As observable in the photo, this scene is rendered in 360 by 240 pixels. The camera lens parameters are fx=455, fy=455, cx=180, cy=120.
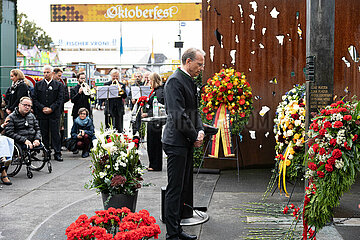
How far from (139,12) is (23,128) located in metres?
13.7

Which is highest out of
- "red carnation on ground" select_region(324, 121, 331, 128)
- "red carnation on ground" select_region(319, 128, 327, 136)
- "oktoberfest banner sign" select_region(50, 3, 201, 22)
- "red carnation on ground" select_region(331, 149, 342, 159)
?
"oktoberfest banner sign" select_region(50, 3, 201, 22)

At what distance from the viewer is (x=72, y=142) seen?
1095 cm

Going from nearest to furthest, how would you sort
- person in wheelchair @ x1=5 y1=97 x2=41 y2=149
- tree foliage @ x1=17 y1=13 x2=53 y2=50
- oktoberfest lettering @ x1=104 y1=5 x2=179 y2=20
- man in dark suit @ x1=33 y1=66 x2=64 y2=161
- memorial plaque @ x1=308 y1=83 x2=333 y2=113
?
memorial plaque @ x1=308 y1=83 x2=333 y2=113, person in wheelchair @ x1=5 y1=97 x2=41 y2=149, man in dark suit @ x1=33 y1=66 x2=64 y2=161, oktoberfest lettering @ x1=104 y1=5 x2=179 y2=20, tree foliage @ x1=17 y1=13 x2=53 y2=50

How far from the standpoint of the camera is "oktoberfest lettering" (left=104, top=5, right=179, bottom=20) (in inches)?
831

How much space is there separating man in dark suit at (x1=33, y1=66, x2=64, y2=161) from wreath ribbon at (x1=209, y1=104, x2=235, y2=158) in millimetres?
4061

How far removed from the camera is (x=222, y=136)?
788cm

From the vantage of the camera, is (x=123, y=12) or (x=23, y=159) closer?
(x=23, y=159)

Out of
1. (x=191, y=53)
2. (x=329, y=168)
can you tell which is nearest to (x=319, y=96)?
(x=329, y=168)

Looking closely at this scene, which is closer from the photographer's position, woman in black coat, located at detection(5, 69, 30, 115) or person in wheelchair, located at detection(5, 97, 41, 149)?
person in wheelchair, located at detection(5, 97, 41, 149)

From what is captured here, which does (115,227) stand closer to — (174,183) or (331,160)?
(174,183)

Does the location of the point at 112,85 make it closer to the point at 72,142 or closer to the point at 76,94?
the point at 76,94

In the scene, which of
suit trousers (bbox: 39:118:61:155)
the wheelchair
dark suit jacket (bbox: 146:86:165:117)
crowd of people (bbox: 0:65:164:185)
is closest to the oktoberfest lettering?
crowd of people (bbox: 0:65:164:185)

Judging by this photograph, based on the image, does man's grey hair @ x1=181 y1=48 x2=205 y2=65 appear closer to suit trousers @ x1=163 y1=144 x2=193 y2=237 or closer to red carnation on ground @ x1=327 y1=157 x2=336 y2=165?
suit trousers @ x1=163 y1=144 x2=193 y2=237

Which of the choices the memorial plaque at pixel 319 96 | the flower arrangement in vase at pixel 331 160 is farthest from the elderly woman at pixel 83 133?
the flower arrangement in vase at pixel 331 160
